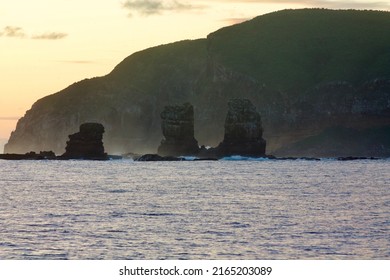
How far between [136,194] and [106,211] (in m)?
21.8

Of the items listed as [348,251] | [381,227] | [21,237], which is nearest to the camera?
[348,251]

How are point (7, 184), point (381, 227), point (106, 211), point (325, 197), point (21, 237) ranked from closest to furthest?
point (21, 237), point (381, 227), point (106, 211), point (325, 197), point (7, 184)

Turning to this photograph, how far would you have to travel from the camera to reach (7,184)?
4840 inches

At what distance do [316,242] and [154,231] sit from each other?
10.6 metres

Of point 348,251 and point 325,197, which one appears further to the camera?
point 325,197

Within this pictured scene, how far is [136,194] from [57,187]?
18198mm
